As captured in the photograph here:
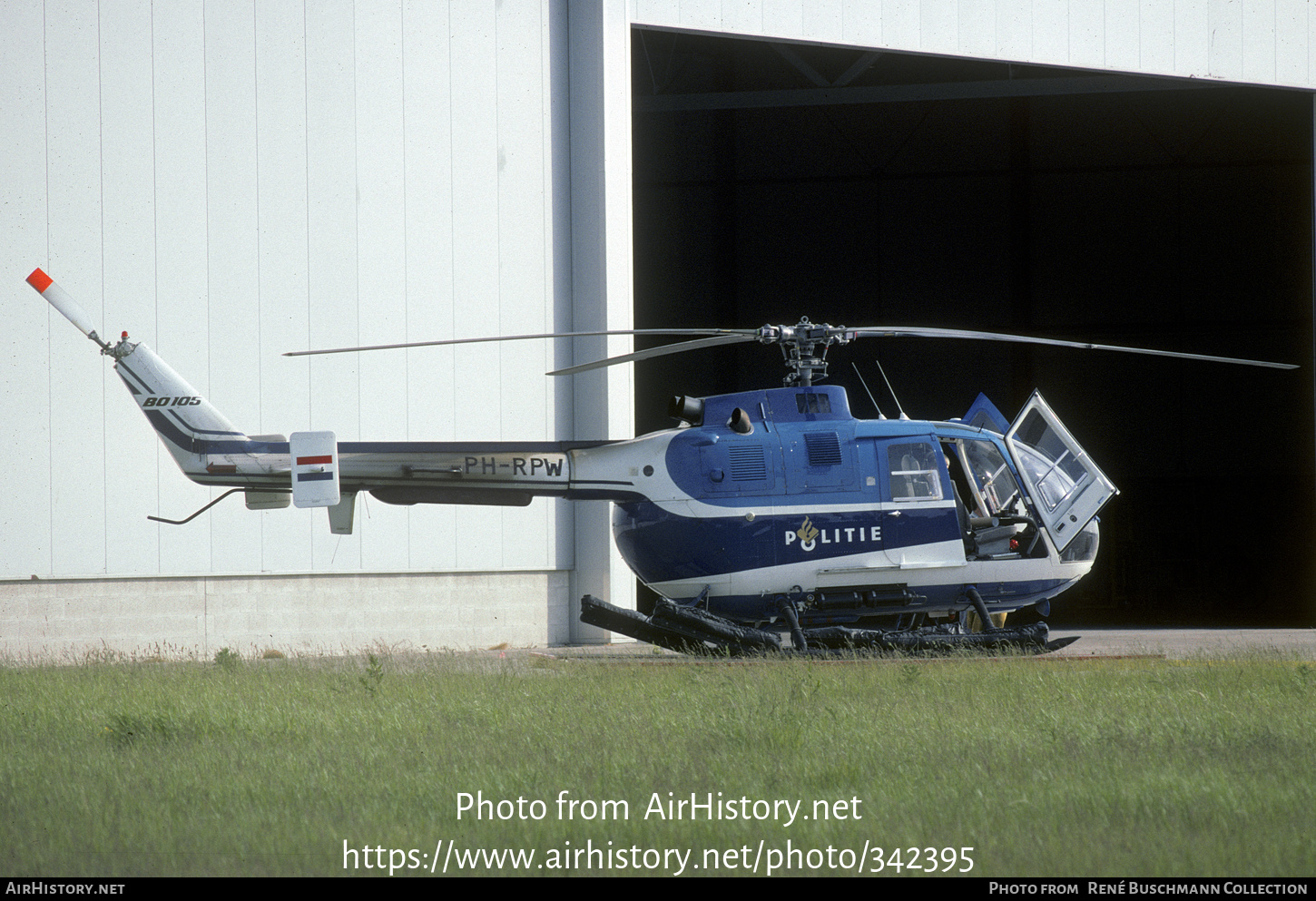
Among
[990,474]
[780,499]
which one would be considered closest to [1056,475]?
[990,474]

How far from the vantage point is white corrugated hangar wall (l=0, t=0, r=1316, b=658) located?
11930 mm

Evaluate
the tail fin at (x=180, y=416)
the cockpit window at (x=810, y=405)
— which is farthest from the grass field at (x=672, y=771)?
the cockpit window at (x=810, y=405)

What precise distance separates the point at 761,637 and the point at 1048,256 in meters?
15.1

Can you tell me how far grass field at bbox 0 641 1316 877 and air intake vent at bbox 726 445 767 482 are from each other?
6.56 ft

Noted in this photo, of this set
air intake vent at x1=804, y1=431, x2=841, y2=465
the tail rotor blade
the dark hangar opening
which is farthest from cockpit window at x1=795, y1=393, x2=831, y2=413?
the dark hangar opening

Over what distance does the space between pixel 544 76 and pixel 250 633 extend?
289 inches

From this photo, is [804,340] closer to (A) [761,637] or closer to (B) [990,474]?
(B) [990,474]

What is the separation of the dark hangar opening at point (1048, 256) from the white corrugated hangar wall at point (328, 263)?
718 cm

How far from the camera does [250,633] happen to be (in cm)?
1265

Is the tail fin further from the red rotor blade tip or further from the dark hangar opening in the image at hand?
the dark hangar opening

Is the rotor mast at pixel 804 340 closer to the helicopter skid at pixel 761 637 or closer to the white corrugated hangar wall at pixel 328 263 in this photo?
the helicopter skid at pixel 761 637

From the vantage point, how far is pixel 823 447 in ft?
35.0

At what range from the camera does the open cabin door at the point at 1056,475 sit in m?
10.8

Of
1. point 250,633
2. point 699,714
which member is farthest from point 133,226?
point 699,714
